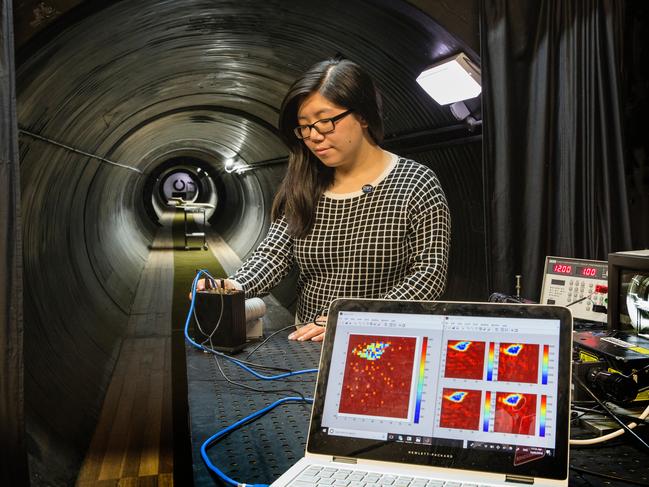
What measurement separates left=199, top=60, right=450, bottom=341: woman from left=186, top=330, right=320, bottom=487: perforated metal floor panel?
34cm

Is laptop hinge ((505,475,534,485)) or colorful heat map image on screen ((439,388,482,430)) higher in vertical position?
colorful heat map image on screen ((439,388,482,430))

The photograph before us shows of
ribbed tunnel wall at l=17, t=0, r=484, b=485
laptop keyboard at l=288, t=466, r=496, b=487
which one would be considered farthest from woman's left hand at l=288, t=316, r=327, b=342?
ribbed tunnel wall at l=17, t=0, r=484, b=485

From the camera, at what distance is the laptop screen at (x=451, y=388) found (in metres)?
1.47

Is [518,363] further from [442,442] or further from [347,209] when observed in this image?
[347,209]

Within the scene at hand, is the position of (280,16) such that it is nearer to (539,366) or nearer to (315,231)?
(315,231)

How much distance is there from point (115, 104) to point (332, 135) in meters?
5.31

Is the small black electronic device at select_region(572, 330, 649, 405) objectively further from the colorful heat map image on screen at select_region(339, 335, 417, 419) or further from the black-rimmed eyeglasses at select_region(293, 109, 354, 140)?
the black-rimmed eyeglasses at select_region(293, 109, 354, 140)

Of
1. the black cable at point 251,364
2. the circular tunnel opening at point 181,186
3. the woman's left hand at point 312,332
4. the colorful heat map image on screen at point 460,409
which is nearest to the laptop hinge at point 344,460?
the colorful heat map image on screen at point 460,409

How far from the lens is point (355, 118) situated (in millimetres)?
3049

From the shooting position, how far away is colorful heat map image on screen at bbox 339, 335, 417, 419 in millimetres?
1586

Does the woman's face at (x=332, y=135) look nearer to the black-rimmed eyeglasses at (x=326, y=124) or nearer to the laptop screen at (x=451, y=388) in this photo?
the black-rimmed eyeglasses at (x=326, y=124)

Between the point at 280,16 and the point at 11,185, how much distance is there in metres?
3.27

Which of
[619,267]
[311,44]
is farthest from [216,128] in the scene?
[619,267]

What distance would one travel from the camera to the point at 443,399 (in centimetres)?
155
